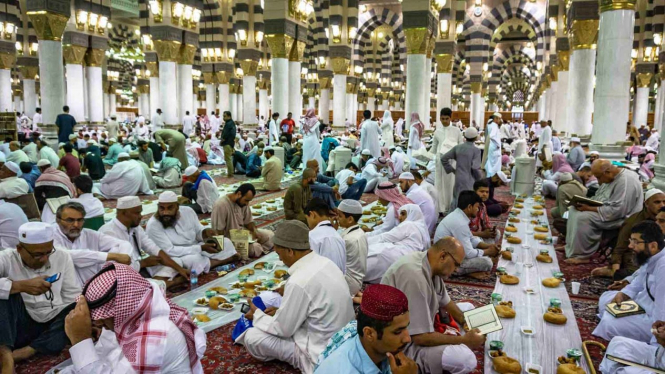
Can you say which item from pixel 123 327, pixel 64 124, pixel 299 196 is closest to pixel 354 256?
pixel 299 196

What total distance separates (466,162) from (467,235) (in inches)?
82.8

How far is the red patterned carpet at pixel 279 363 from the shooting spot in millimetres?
2748

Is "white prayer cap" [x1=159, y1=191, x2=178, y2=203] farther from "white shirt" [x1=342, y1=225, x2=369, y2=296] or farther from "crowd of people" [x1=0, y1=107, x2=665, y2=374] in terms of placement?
"white shirt" [x1=342, y1=225, x2=369, y2=296]

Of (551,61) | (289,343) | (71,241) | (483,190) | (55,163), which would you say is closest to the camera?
(289,343)

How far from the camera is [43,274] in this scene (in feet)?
9.09

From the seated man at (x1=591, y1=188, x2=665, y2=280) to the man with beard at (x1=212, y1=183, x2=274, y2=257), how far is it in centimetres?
301

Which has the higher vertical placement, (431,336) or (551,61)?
(551,61)

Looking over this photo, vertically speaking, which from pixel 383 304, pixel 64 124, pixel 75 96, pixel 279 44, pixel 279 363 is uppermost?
pixel 279 44

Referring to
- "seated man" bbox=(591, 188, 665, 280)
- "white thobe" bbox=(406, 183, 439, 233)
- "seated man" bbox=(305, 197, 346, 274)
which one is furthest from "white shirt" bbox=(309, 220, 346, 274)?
"seated man" bbox=(591, 188, 665, 280)

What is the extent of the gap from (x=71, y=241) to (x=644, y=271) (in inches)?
139

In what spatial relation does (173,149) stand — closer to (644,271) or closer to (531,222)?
(531,222)

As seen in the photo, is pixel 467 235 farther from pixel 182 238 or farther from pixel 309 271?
pixel 182 238

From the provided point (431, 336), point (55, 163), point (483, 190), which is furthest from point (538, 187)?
point (55, 163)

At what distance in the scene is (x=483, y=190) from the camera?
4.77 metres
